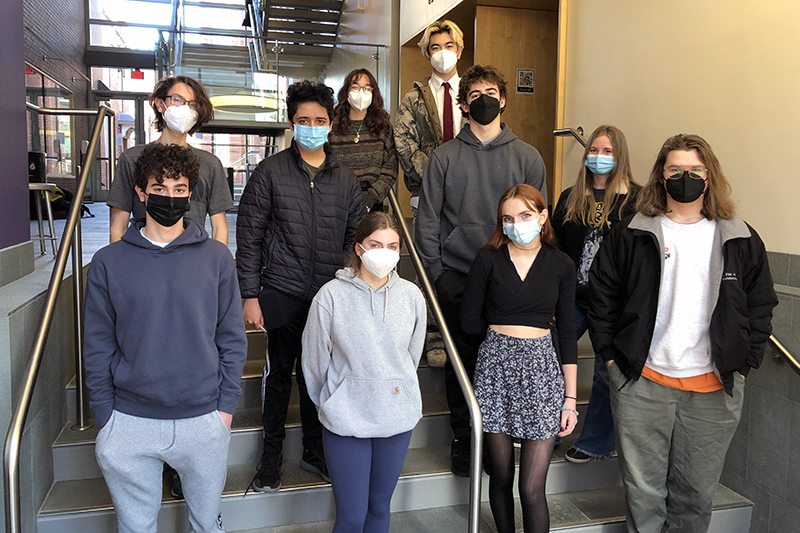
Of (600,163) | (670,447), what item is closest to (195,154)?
(600,163)

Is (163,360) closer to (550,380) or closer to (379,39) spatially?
(550,380)

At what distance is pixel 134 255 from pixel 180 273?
0.14 metres

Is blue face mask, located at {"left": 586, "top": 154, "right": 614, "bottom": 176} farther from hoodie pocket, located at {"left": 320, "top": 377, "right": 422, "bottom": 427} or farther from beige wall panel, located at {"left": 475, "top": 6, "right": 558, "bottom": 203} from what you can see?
beige wall panel, located at {"left": 475, "top": 6, "right": 558, "bottom": 203}

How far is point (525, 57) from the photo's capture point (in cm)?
535

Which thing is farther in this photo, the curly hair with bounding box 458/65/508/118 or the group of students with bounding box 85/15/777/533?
the curly hair with bounding box 458/65/508/118

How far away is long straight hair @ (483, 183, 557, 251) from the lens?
2.22m

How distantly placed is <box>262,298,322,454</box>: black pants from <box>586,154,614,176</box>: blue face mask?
134 cm

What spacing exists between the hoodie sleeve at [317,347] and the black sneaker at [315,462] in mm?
613

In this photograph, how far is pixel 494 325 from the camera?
2.30 metres

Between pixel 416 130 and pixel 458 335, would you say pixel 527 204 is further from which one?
pixel 416 130

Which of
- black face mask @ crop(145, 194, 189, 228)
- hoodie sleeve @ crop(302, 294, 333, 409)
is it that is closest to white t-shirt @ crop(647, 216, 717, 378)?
hoodie sleeve @ crop(302, 294, 333, 409)

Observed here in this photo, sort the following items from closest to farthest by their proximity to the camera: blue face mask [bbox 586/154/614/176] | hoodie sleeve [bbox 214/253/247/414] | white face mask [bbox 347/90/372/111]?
1. hoodie sleeve [bbox 214/253/247/414]
2. blue face mask [bbox 586/154/614/176]
3. white face mask [bbox 347/90/372/111]

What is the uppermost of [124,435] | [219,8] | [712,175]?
[219,8]

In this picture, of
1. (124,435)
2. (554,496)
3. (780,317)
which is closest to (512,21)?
(780,317)
